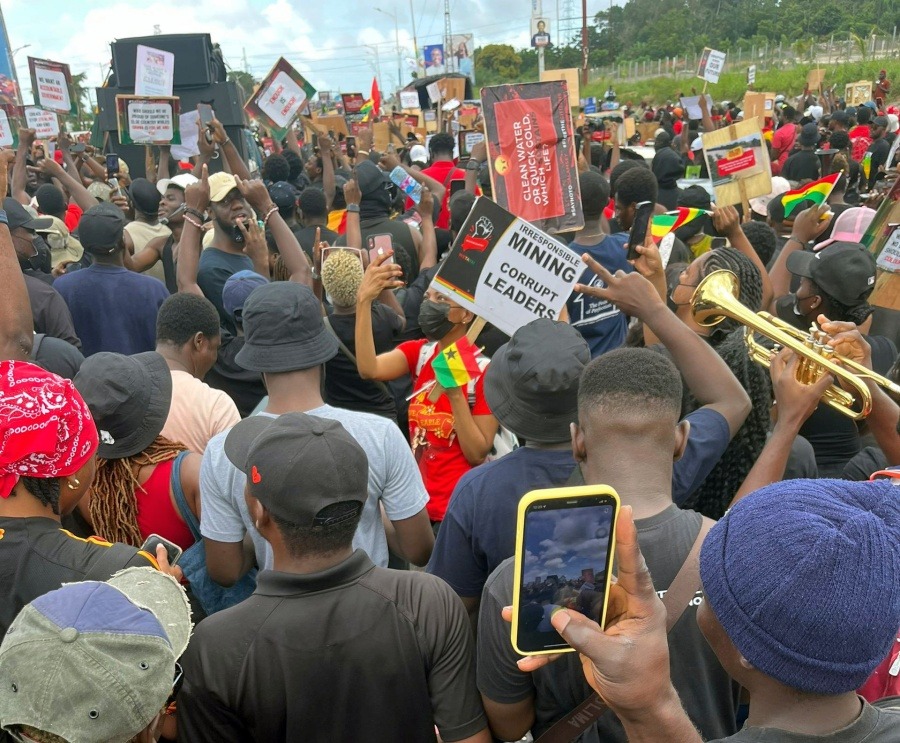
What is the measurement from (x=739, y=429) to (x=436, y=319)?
1.50m

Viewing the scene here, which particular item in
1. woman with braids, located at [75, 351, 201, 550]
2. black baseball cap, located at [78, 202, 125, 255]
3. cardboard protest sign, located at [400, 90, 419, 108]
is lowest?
woman with braids, located at [75, 351, 201, 550]

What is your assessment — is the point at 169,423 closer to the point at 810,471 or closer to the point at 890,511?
the point at 810,471

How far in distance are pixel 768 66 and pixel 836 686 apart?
50.1 meters

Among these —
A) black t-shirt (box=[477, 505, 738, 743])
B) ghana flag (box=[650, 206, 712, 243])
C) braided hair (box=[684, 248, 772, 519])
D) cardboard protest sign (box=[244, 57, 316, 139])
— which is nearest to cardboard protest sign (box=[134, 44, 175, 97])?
cardboard protest sign (box=[244, 57, 316, 139])

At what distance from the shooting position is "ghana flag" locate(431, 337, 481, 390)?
3.34 meters

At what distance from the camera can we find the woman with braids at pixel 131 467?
283cm

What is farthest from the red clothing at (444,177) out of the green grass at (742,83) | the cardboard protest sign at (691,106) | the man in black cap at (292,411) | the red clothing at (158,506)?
the green grass at (742,83)

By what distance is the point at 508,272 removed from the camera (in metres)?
3.60

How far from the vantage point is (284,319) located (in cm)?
307

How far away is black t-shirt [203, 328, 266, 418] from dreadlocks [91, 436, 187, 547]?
1689 millimetres

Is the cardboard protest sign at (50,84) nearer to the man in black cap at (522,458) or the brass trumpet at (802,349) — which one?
the brass trumpet at (802,349)

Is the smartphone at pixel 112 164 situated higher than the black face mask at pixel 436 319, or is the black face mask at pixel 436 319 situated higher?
the smartphone at pixel 112 164

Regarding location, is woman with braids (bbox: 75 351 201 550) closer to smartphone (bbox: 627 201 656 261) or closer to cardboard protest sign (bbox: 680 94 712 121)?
smartphone (bbox: 627 201 656 261)

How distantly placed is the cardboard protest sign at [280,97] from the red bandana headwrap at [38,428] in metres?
7.79
